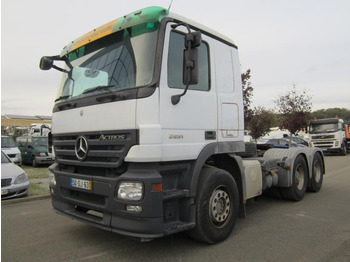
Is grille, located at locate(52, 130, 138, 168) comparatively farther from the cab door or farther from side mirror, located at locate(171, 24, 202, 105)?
side mirror, located at locate(171, 24, 202, 105)

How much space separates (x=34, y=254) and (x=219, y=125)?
9.95 ft

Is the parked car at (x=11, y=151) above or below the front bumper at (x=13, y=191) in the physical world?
above

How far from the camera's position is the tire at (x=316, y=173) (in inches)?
279

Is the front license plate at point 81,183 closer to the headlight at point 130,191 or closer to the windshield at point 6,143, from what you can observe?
the headlight at point 130,191

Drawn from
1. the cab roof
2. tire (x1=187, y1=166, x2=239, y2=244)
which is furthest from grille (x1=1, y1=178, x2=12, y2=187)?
tire (x1=187, y1=166, x2=239, y2=244)

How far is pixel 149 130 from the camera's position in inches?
126

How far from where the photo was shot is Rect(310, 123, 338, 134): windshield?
20.4m

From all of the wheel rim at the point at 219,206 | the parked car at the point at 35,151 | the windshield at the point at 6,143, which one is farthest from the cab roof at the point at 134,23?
the windshield at the point at 6,143

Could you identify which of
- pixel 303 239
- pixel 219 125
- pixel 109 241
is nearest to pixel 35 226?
pixel 109 241

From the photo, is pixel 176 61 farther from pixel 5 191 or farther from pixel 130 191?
pixel 5 191

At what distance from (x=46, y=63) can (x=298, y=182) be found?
561 cm

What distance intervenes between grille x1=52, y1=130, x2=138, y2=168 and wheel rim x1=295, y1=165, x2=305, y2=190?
179 inches

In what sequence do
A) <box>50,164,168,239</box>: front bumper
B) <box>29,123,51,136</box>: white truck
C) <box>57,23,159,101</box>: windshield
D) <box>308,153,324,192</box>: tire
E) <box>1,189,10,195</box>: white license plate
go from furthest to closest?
<box>308,153,324,192</box>: tire, <box>1,189,10,195</box>: white license plate, <box>29,123,51,136</box>: white truck, <box>57,23,159,101</box>: windshield, <box>50,164,168,239</box>: front bumper

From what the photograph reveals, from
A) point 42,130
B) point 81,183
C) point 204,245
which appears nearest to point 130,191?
point 81,183
